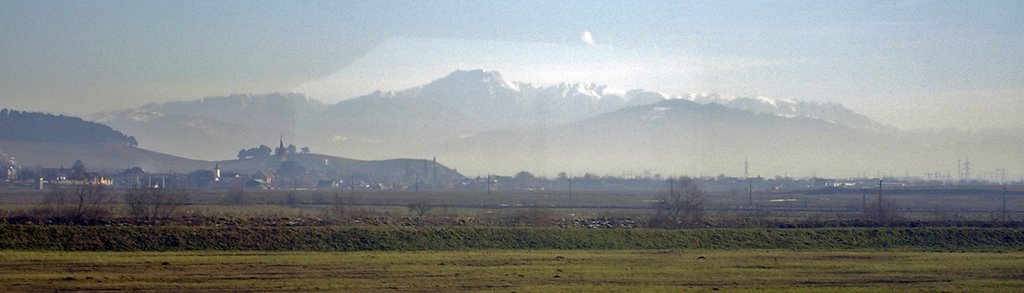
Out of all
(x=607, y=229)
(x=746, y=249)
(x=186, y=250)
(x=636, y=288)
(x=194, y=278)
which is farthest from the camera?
(x=607, y=229)

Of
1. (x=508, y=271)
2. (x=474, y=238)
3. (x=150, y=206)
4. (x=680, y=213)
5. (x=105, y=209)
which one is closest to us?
(x=508, y=271)

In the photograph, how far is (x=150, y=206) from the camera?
75.6 meters

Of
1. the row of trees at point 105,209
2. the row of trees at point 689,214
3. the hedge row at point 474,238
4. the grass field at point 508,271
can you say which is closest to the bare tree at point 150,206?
the row of trees at point 105,209

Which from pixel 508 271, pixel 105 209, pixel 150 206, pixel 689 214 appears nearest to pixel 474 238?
pixel 508 271

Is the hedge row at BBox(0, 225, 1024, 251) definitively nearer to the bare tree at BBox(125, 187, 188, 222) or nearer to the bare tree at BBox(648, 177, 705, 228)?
the bare tree at BBox(648, 177, 705, 228)

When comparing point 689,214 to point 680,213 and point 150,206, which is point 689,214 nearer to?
point 680,213

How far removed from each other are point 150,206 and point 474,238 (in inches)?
1150

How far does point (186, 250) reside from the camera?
51438 millimetres

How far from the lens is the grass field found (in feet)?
116

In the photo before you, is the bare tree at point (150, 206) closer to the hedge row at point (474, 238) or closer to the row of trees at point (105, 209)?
the row of trees at point (105, 209)

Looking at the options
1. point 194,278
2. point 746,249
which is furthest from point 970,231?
point 194,278

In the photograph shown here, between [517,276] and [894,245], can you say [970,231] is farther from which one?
[517,276]

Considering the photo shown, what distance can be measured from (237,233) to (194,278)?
17.8m

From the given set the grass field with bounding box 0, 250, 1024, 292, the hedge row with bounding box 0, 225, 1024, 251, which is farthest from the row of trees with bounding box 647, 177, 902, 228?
the grass field with bounding box 0, 250, 1024, 292
